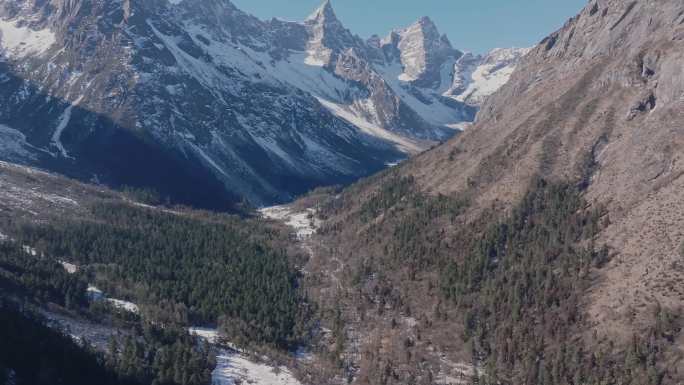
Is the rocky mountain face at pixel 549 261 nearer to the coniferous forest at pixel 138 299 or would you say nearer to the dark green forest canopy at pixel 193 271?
the dark green forest canopy at pixel 193 271

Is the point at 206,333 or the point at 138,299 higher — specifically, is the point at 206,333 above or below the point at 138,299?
below

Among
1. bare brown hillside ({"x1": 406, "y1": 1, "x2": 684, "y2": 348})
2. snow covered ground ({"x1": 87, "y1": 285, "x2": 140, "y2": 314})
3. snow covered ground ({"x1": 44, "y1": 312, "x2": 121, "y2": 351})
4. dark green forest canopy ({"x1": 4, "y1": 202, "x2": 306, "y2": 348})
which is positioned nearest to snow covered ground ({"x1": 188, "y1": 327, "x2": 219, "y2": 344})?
dark green forest canopy ({"x1": 4, "y1": 202, "x2": 306, "y2": 348})

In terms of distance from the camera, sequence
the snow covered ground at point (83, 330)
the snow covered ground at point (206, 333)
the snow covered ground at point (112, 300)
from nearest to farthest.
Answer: the snow covered ground at point (83, 330), the snow covered ground at point (206, 333), the snow covered ground at point (112, 300)

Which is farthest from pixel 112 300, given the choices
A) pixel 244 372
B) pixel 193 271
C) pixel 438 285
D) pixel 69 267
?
pixel 438 285

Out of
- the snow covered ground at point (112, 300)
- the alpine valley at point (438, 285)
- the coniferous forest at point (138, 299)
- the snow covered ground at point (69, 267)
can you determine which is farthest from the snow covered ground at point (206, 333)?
the snow covered ground at point (69, 267)

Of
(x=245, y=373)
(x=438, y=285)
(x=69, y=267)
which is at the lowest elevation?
(x=245, y=373)

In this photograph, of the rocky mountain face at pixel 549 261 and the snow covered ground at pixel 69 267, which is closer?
the rocky mountain face at pixel 549 261

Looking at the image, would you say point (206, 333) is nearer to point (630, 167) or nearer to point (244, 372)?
point (244, 372)

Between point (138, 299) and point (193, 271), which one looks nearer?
point (138, 299)
